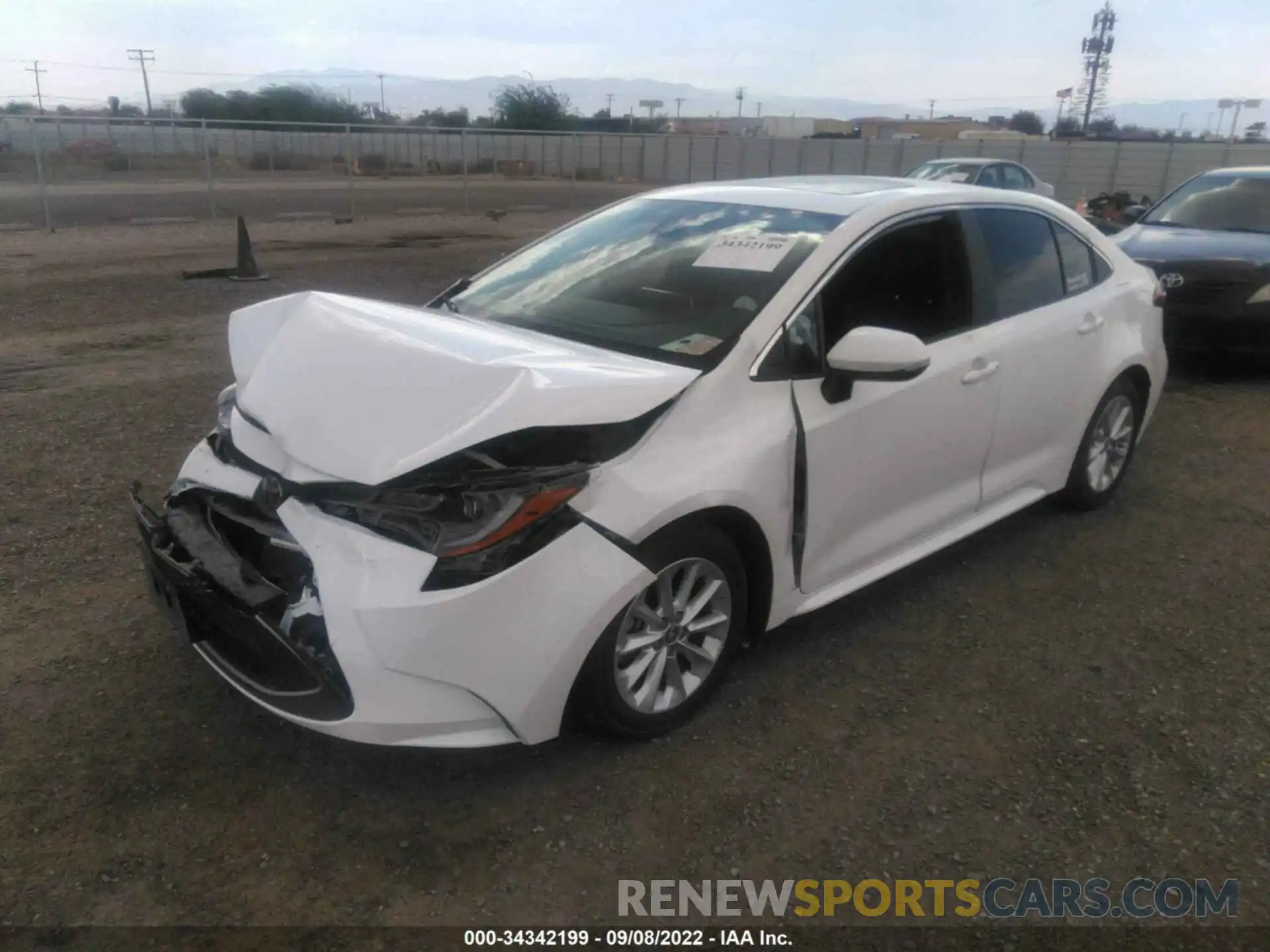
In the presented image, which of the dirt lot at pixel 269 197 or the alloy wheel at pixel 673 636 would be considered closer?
the alloy wheel at pixel 673 636

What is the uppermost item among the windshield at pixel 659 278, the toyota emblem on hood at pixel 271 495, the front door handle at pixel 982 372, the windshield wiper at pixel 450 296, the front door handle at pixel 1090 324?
the windshield at pixel 659 278

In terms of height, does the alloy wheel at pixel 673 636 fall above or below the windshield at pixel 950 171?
below

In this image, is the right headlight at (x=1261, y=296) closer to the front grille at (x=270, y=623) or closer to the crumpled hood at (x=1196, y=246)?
the crumpled hood at (x=1196, y=246)

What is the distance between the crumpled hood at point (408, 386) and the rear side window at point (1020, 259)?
1.75 metres

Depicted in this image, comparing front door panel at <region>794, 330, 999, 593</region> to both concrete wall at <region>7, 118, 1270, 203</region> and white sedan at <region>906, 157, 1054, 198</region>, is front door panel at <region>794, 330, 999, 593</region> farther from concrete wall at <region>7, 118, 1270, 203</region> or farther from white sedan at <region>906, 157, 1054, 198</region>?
concrete wall at <region>7, 118, 1270, 203</region>

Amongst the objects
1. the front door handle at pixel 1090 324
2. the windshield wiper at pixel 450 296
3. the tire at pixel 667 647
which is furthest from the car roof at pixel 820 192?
the tire at pixel 667 647

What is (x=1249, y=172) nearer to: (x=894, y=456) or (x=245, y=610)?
(x=894, y=456)

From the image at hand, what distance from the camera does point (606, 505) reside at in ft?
9.05

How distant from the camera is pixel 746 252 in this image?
3.62m

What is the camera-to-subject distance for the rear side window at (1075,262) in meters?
4.60

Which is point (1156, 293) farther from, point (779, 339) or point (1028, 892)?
point (1028, 892)

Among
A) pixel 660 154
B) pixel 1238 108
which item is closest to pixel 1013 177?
pixel 660 154

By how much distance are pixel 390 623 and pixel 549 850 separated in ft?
2.45

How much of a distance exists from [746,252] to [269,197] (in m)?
25.6
